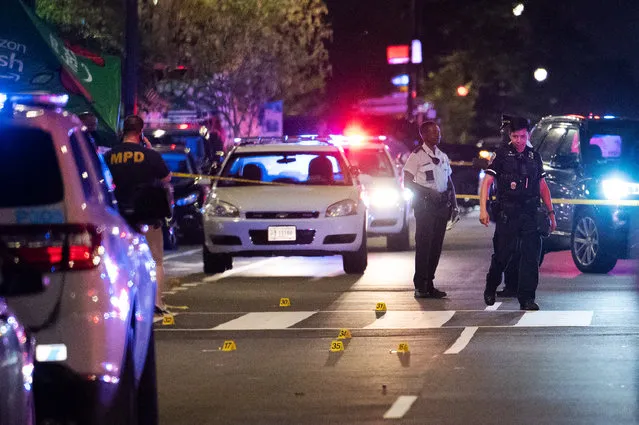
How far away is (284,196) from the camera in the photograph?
19.9 m

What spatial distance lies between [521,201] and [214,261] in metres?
5.72

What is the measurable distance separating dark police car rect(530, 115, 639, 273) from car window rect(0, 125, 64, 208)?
13.0 metres

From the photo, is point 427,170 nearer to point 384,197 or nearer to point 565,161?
point 565,161

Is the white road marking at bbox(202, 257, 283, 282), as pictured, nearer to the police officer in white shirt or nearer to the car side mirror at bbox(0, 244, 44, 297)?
the police officer in white shirt

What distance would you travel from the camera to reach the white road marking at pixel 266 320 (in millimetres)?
14594

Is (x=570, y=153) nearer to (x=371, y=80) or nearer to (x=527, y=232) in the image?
(x=527, y=232)

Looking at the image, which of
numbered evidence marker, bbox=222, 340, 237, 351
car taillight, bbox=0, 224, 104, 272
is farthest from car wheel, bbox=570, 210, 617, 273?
car taillight, bbox=0, 224, 104, 272

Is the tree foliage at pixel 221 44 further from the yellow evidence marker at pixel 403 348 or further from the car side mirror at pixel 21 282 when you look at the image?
the car side mirror at pixel 21 282

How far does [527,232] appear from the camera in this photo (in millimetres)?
15664

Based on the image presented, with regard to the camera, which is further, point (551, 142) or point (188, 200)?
point (188, 200)

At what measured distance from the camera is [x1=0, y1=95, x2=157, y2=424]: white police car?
7289 millimetres

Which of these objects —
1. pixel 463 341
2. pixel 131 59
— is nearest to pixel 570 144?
pixel 131 59

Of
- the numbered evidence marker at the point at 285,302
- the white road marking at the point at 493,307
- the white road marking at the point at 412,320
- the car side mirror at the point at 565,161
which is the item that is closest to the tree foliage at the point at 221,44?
the car side mirror at the point at 565,161

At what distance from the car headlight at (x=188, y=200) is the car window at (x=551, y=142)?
6274 millimetres
